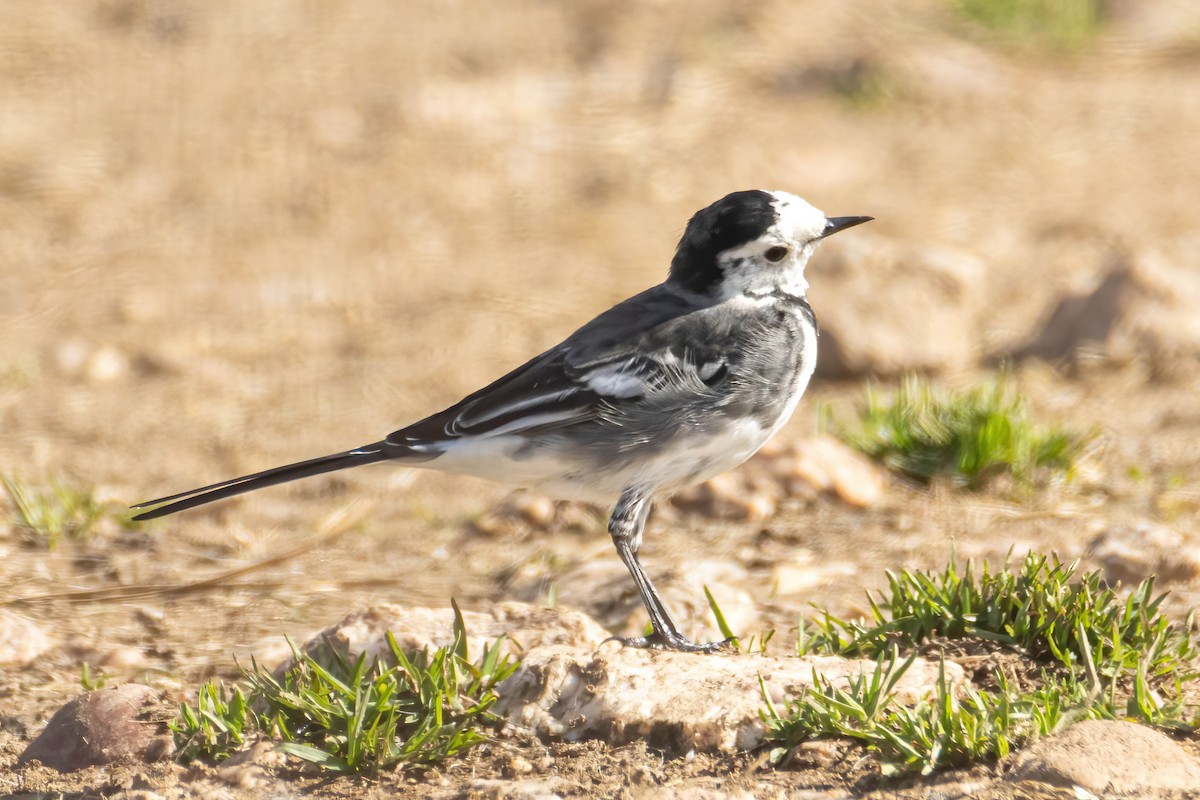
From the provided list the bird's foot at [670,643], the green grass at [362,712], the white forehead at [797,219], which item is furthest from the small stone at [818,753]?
the white forehead at [797,219]

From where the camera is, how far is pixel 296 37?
1182cm

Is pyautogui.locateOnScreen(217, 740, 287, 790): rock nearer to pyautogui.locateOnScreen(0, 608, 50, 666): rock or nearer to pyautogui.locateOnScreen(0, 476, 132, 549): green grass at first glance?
pyautogui.locateOnScreen(0, 608, 50, 666): rock

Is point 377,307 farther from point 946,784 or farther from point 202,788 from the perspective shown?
point 946,784

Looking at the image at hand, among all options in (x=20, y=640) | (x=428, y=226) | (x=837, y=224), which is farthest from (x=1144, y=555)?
(x=428, y=226)

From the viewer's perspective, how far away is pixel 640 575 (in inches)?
197

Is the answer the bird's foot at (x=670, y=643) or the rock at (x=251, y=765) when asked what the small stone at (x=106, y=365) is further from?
the rock at (x=251, y=765)

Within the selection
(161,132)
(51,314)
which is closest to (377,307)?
(51,314)

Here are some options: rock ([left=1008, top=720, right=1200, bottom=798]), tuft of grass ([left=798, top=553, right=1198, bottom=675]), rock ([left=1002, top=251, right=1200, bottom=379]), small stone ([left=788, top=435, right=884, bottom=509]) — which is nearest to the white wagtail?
tuft of grass ([left=798, top=553, right=1198, bottom=675])

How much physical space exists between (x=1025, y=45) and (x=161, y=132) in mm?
6833

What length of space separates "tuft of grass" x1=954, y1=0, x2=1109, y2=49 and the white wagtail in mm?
7334

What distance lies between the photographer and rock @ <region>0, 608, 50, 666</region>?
4961mm

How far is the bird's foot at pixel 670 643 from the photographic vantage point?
15.2ft

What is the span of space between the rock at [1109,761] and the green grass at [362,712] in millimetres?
1480

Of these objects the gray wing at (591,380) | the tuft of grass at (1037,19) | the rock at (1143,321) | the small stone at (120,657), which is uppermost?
the tuft of grass at (1037,19)
